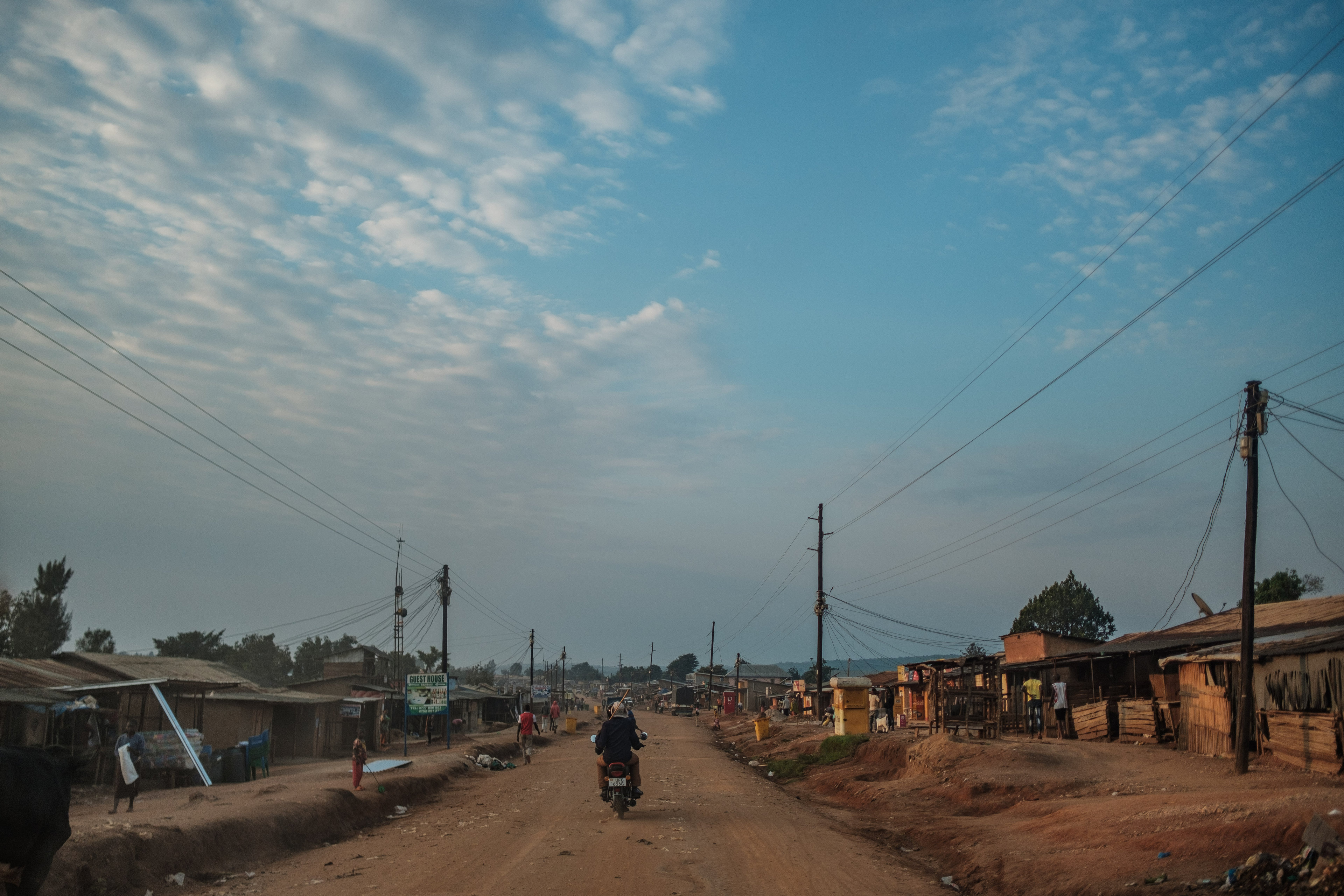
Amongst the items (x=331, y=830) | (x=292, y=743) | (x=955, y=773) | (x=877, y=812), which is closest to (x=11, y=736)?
(x=331, y=830)

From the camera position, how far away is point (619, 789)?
14812 mm

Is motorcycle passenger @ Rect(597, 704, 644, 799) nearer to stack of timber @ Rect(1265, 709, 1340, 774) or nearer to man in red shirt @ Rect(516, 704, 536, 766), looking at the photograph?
stack of timber @ Rect(1265, 709, 1340, 774)

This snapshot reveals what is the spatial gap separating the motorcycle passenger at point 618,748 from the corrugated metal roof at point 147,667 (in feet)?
49.8

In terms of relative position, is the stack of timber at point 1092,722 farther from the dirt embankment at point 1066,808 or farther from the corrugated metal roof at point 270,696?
the corrugated metal roof at point 270,696

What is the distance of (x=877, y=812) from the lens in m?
18.9

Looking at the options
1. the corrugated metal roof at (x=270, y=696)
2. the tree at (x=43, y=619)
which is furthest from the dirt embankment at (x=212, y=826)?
the tree at (x=43, y=619)

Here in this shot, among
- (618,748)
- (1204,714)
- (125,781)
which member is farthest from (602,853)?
(1204,714)

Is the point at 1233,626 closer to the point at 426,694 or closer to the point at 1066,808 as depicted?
the point at 1066,808

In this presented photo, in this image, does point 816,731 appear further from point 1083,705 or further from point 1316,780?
point 1316,780

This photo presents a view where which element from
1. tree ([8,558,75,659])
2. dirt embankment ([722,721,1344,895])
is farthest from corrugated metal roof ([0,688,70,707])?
tree ([8,558,75,659])

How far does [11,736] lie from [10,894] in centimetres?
1932

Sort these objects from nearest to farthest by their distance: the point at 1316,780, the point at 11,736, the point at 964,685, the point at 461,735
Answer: the point at 1316,780 < the point at 11,736 < the point at 964,685 < the point at 461,735

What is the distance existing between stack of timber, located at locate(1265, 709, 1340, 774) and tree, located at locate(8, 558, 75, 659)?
2821 inches

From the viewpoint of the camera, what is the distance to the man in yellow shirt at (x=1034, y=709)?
28812 mm
